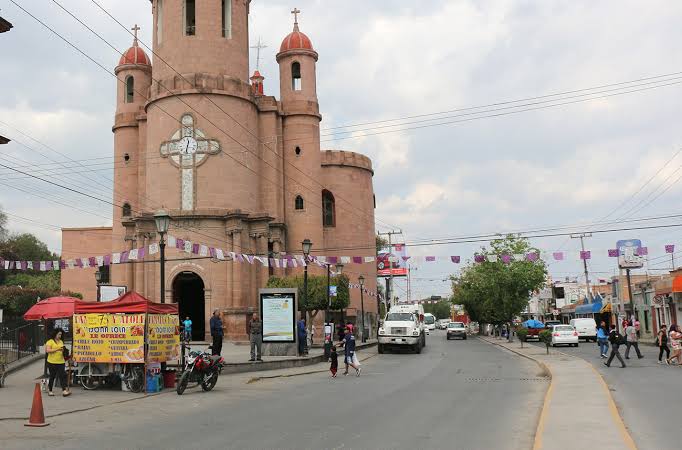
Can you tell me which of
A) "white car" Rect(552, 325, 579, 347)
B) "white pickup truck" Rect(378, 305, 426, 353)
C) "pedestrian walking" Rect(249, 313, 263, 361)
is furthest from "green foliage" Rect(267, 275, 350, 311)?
"pedestrian walking" Rect(249, 313, 263, 361)

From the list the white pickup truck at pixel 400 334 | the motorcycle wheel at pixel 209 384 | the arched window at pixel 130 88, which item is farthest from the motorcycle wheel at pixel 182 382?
the arched window at pixel 130 88

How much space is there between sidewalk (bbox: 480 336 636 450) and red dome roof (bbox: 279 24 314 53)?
1463 inches

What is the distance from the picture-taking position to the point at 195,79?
1668 inches

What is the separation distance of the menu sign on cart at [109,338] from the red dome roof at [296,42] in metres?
35.5

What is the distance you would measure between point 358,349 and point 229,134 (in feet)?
49.9

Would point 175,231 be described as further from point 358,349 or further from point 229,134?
point 358,349

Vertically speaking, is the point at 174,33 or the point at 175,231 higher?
the point at 174,33

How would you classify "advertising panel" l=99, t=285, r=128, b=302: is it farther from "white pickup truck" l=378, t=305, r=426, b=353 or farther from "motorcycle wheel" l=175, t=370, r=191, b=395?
"motorcycle wheel" l=175, t=370, r=191, b=395

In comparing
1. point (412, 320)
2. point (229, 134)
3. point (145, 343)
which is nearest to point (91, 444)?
point (145, 343)

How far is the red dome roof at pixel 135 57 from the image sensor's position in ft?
163

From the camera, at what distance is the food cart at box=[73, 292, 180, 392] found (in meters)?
16.9

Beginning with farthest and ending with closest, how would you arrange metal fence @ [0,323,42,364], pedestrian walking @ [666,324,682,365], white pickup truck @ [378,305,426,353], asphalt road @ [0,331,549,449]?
1. white pickup truck @ [378,305,426,353]
2. pedestrian walking @ [666,324,682,365]
3. metal fence @ [0,323,42,364]
4. asphalt road @ [0,331,549,449]

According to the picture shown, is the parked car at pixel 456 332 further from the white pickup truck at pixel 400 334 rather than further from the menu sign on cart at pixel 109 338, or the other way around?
the menu sign on cart at pixel 109 338

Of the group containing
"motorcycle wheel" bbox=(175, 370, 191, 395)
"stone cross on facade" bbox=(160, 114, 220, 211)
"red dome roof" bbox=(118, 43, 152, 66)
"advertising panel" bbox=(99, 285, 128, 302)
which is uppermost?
"red dome roof" bbox=(118, 43, 152, 66)
